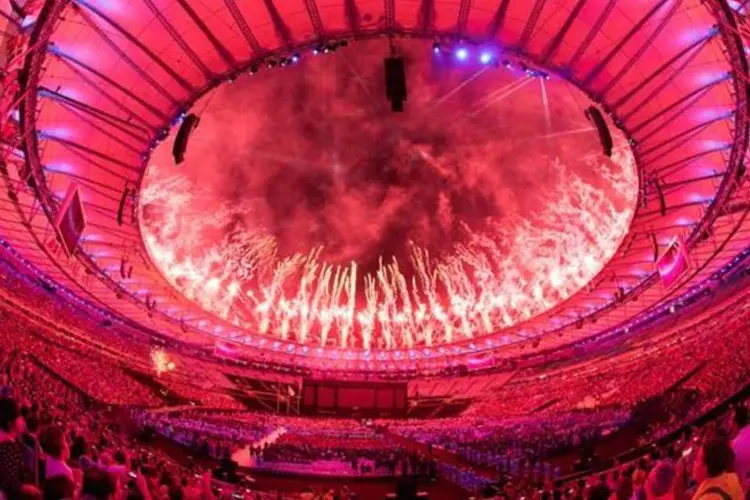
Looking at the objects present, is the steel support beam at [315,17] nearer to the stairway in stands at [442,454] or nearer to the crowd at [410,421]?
the crowd at [410,421]

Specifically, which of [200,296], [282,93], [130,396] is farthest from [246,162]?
[130,396]

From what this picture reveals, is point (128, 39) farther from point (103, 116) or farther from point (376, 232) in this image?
point (376, 232)

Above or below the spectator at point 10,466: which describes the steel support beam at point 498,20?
above

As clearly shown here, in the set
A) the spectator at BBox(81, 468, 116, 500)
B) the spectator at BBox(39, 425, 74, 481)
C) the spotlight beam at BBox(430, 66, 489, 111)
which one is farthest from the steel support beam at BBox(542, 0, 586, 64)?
the spectator at BBox(81, 468, 116, 500)

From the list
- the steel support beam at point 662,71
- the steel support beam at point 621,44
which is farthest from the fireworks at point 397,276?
the steel support beam at point 621,44

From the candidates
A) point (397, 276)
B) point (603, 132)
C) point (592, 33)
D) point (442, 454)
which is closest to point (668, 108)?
point (603, 132)

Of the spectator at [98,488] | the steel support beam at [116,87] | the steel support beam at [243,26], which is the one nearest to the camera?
the spectator at [98,488]

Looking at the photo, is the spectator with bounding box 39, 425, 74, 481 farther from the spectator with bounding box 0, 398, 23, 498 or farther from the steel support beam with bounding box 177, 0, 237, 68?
the steel support beam with bounding box 177, 0, 237, 68

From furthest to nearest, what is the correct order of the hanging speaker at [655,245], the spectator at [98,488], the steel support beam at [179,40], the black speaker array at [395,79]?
the hanging speaker at [655,245] < the steel support beam at [179,40] < the black speaker array at [395,79] < the spectator at [98,488]
